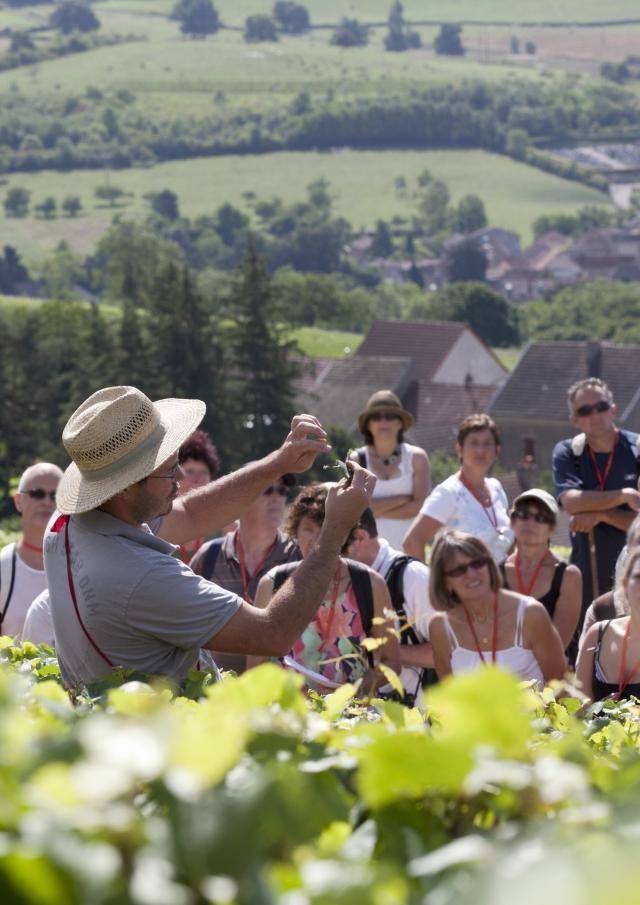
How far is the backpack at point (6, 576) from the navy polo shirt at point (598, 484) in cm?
302

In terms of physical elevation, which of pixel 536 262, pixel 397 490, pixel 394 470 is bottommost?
pixel 536 262

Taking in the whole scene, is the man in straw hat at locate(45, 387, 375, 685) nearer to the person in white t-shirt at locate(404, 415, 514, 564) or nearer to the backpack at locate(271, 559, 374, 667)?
the backpack at locate(271, 559, 374, 667)

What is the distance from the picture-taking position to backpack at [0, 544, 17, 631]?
708cm

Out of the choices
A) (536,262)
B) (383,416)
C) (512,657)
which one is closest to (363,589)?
(512,657)

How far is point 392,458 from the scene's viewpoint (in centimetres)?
886

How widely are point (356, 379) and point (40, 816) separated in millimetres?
88828

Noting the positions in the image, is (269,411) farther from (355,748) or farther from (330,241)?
(330,241)

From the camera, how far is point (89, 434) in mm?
4016

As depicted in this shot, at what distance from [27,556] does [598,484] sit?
10.2ft

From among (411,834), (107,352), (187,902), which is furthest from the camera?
(107,352)

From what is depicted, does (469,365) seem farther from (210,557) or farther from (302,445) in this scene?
(302,445)

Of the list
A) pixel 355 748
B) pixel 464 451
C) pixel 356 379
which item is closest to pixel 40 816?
pixel 355 748

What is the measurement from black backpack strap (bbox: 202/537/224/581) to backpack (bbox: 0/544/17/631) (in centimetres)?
89

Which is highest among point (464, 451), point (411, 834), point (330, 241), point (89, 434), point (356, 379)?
point (411, 834)
